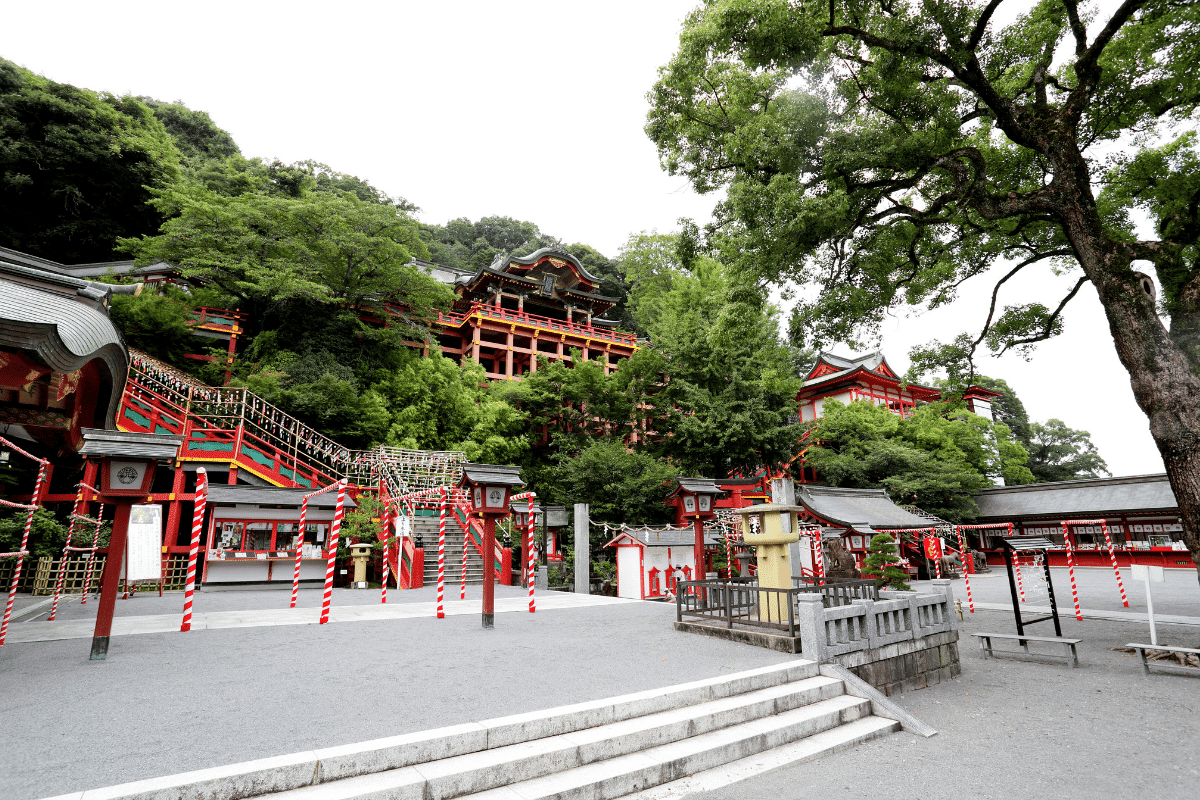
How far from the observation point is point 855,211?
9656mm

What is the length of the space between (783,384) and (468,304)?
17.3 metres

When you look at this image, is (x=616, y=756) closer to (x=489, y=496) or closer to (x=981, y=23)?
(x=489, y=496)

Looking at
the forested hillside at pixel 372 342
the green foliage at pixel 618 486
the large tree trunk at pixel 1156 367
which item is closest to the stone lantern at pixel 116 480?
the large tree trunk at pixel 1156 367

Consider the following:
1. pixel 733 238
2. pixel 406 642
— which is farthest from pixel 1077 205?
pixel 406 642

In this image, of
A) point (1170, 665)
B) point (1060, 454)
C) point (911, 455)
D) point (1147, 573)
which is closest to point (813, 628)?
point (1170, 665)

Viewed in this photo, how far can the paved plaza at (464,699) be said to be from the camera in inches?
141

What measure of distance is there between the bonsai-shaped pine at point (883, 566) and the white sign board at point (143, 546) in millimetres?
12043

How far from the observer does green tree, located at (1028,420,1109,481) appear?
3706 centimetres

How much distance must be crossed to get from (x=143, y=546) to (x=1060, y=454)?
1923 inches

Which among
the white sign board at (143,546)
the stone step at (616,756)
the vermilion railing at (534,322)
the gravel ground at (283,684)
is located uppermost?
the vermilion railing at (534,322)

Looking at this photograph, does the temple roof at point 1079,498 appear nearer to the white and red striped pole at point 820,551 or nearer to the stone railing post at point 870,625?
the white and red striped pole at point 820,551

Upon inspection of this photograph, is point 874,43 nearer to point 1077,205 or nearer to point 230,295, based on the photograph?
point 1077,205

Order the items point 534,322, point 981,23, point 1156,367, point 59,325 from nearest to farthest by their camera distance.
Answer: point 59,325
point 1156,367
point 981,23
point 534,322

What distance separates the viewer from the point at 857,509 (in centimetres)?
2017
